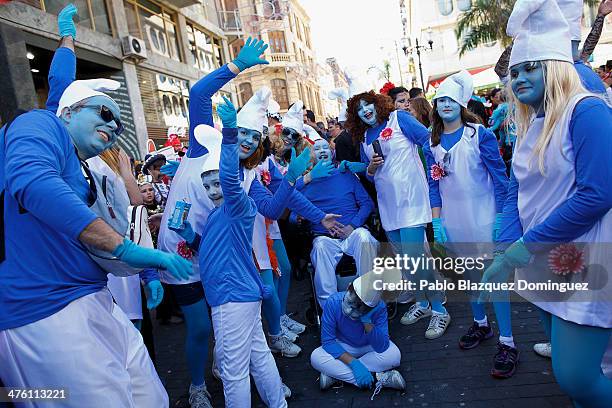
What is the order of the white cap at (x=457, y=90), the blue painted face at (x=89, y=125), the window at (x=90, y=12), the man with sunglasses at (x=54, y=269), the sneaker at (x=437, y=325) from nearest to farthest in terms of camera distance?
the man with sunglasses at (x=54, y=269) < the blue painted face at (x=89, y=125) < the white cap at (x=457, y=90) < the sneaker at (x=437, y=325) < the window at (x=90, y=12)

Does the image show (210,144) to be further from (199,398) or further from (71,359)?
(199,398)

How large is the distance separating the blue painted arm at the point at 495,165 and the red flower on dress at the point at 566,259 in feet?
5.08

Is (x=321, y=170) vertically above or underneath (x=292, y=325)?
above

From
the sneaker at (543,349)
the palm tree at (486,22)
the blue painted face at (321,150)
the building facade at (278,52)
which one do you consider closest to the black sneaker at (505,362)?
the sneaker at (543,349)

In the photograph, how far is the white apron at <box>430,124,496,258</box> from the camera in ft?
11.3

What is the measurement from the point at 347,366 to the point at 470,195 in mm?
1585

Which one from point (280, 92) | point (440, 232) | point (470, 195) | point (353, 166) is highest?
point (280, 92)

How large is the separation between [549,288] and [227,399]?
1839 millimetres

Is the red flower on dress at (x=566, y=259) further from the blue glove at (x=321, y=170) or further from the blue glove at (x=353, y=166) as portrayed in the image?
the blue glove at (x=353, y=166)

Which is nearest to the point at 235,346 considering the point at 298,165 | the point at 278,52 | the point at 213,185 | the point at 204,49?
the point at 213,185

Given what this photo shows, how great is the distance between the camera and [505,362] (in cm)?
308

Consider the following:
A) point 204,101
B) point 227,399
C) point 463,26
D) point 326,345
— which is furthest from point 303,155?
point 463,26

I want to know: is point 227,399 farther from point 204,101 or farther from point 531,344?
point 531,344

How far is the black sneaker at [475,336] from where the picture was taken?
3.56 meters
